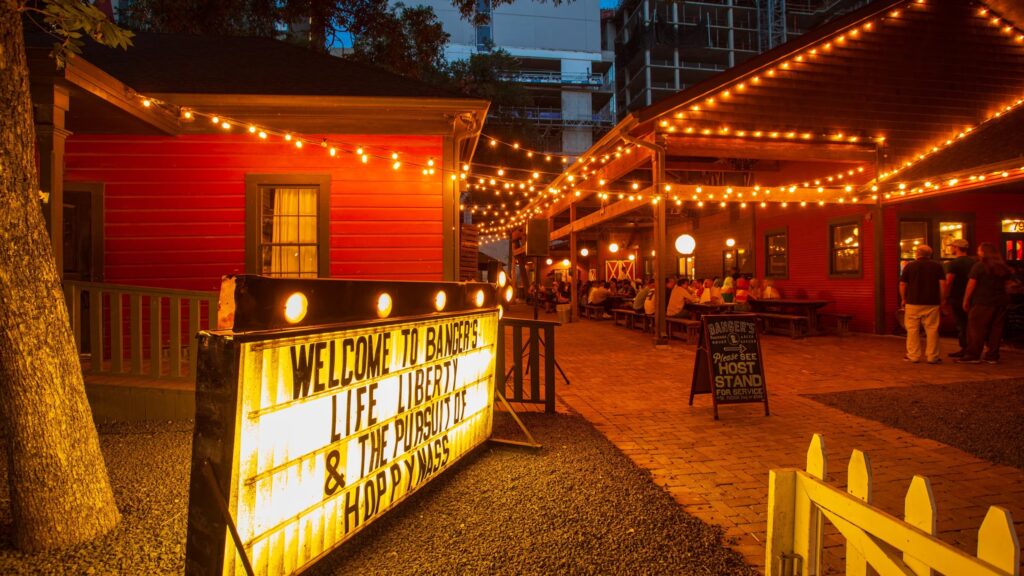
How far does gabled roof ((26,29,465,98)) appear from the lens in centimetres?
762

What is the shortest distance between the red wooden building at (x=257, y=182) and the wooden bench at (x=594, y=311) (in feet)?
35.1

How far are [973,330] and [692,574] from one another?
8704 mm

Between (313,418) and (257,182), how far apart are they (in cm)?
678

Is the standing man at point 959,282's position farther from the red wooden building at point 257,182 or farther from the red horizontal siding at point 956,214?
the red wooden building at point 257,182

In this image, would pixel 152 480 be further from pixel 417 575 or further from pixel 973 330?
pixel 973 330

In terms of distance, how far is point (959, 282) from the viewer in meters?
9.54

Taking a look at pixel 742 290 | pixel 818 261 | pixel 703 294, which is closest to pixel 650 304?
pixel 703 294

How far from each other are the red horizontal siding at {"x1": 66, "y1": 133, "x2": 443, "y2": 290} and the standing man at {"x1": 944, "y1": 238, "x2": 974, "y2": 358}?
Result: 8.35 metres

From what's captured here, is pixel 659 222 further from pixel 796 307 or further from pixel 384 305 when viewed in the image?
pixel 384 305

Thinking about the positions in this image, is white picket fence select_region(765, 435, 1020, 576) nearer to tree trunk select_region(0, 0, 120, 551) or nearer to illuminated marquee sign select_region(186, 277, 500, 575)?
illuminated marquee sign select_region(186, 277, 500, 575)

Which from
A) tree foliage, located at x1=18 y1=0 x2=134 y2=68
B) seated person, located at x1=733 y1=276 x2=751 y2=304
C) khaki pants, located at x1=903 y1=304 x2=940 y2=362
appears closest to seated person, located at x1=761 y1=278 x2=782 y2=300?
seated person, located at x1=733 y1=276 x2=751 y2=304

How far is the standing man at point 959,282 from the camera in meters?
9.09

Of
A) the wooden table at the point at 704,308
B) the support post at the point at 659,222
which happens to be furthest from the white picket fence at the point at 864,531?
the wooden table at the point at 704,308

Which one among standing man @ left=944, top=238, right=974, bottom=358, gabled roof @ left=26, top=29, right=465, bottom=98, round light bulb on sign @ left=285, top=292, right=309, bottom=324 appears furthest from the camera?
standing man @ left=944, top=238, right=974, bottom=358
